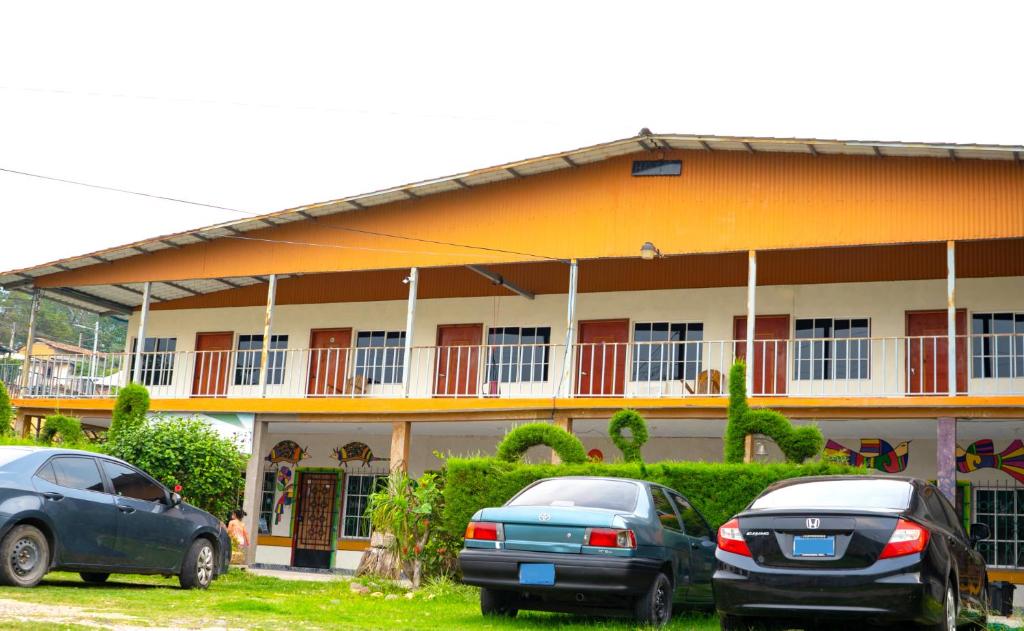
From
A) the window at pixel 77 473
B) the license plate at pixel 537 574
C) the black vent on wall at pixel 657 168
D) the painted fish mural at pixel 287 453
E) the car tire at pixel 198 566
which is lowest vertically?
the car tire at pixel 198 566

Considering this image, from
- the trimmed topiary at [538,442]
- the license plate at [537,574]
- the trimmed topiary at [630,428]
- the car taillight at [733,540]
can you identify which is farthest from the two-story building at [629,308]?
the car taillight at [733,540]

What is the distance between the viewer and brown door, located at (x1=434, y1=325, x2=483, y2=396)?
70.6 feet

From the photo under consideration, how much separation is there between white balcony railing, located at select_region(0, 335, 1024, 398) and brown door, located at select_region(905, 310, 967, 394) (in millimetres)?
23

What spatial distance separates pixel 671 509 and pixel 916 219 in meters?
8.28

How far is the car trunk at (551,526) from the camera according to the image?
880 cm

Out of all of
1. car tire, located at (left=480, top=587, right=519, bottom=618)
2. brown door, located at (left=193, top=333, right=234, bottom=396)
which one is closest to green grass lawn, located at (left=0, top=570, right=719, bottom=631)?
car tire, located at (left=480, top=587, right=519, bottom=618)

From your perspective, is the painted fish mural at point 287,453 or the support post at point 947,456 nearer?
the support post at point 947,456

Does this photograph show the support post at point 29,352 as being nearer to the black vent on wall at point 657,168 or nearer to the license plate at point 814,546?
the black vent on wall at point 657,168

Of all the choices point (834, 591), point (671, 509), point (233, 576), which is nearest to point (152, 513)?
point (233, 576)

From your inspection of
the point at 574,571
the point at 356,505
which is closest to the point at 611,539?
the point at 574,571

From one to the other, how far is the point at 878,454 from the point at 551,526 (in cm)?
1113

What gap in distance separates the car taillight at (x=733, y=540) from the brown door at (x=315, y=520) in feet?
52.9

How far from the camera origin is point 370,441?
909 inches

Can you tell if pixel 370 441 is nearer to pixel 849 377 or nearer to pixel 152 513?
pixel 849 377
